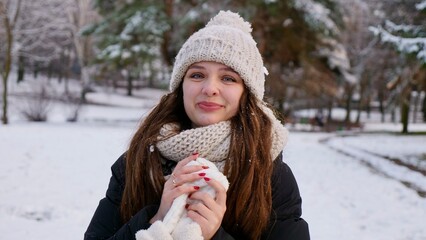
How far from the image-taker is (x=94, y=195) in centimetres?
670

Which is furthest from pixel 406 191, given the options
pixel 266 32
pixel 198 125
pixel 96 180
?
pixel 266 32

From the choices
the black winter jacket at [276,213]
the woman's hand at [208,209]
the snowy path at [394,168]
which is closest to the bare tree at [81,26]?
the snowy path at [394,168]

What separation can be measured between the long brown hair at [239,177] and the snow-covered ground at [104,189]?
0.47 m

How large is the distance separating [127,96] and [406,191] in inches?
1454

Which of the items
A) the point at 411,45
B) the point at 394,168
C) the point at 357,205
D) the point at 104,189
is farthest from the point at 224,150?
the point at 394,168

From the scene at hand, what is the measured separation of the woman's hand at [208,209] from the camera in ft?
5.03

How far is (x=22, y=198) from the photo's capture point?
624 cm

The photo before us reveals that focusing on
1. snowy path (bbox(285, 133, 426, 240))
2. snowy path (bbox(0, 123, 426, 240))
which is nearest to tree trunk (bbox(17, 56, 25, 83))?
snowy path (bbox(0, 123, 426, 240))

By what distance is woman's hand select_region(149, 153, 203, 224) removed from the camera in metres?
1.56

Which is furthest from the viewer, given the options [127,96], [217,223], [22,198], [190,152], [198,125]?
[127,96]

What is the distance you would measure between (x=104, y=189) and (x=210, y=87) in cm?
582

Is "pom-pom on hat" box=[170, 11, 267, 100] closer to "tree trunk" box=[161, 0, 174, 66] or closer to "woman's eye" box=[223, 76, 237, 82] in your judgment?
"woman's eye" box=[223, 76, 237, 82]

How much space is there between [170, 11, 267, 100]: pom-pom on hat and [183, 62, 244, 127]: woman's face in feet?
0.12

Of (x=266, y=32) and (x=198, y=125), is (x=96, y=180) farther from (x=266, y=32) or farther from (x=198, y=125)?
(x=266, y=32)
